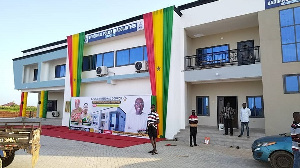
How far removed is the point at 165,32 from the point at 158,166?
8.56m

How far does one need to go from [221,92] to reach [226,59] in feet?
6.80

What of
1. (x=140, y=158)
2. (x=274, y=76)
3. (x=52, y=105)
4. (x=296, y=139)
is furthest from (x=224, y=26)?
(x=52, y=105)

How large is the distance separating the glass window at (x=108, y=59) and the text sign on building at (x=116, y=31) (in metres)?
1.39

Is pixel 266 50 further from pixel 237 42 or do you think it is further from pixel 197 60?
pixel 197 60

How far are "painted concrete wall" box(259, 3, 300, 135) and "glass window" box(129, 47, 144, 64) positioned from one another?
7.72 metres

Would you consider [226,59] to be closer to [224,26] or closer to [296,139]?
[224,26]

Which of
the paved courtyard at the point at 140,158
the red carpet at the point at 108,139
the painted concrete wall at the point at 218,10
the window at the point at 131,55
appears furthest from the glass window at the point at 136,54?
the paved courtyard at the point at 140,158

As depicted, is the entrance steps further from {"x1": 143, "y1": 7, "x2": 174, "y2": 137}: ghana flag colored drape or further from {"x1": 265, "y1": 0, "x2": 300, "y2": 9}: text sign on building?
{"x1": 265, "y1": 0, "x2": 300, "y2": 9}: text sign on building

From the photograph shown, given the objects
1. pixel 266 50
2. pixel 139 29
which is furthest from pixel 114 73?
pixel 266 50

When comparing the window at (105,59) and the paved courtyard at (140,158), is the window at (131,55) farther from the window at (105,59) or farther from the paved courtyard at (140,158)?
the paved courtyard at (140,158)

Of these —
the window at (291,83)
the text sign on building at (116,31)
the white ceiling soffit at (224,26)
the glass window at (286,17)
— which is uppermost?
the text sign on building at (116,31)

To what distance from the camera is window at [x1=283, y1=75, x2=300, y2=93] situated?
31.8 ft

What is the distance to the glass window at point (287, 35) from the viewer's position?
1007 centimetres

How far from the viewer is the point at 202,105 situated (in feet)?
46.4
